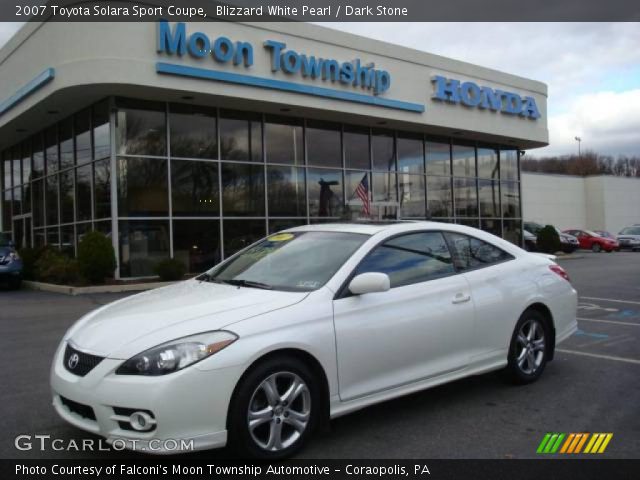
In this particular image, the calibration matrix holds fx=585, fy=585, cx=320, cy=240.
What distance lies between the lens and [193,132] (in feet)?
56.6

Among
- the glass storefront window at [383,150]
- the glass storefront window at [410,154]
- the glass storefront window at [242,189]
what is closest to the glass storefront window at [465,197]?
the glass storefront window at [410,154]

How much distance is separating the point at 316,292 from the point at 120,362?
1.38 metres

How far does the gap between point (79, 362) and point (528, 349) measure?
3.95 m

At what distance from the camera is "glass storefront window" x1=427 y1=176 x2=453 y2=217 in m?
22.9

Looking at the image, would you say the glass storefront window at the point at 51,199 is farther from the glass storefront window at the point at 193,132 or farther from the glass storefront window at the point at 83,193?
the glass storefront window at the point at 193,132

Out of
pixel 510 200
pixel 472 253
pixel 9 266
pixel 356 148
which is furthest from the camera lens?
pixel 510 200

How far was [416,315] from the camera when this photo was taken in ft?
14.9

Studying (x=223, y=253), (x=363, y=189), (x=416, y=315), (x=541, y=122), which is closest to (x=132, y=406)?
(x=416, y=315)

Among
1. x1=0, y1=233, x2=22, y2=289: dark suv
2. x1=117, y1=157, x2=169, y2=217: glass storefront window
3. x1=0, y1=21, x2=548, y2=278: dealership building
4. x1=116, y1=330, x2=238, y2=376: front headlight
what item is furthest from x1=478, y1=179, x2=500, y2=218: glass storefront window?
x1=116, y1=330, x2=238, y2=376: front headlight

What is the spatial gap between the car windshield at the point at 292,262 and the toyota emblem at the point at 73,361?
130cm

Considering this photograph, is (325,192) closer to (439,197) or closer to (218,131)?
(218,131)

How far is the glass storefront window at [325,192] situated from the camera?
64.2 ft

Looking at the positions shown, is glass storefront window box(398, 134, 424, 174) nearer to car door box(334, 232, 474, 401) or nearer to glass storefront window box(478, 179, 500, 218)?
glass storefront window box(478, 179, 500, 218)

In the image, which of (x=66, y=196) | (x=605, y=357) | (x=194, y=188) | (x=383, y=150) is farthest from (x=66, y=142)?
(x=605, y=357)
